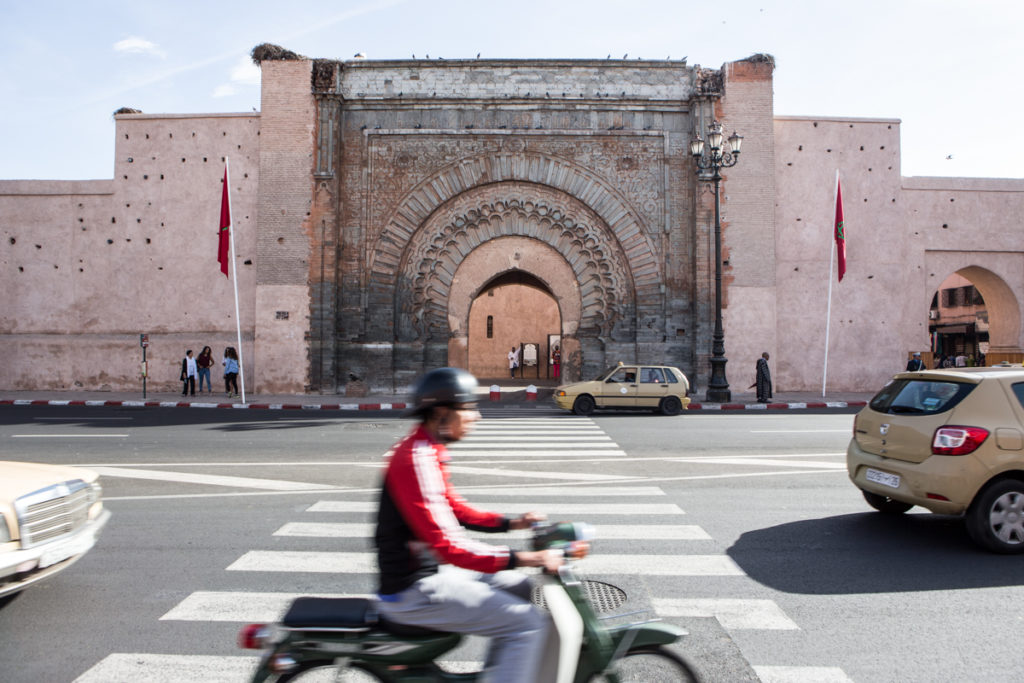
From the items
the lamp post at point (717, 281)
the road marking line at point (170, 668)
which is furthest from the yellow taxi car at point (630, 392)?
the road marking line at point (170, 668)

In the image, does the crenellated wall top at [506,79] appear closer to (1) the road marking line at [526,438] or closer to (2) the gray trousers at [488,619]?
(1) the road marking line at [526,438]

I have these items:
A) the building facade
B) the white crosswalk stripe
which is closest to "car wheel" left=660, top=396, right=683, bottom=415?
the building facade

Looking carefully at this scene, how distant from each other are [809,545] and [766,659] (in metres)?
2.39

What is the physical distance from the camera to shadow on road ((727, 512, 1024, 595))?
16.3 feet

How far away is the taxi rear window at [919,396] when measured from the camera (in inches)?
238

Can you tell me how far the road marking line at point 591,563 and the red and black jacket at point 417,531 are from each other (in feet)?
8.25

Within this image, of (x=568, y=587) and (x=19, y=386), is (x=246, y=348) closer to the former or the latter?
(x=19, y=386)

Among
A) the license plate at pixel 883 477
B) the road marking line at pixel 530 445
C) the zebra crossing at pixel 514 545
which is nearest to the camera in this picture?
the zebra crossing at pixel 514 545

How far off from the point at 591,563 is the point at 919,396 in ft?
Answer: 10.7

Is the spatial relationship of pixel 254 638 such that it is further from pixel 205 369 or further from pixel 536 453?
pixel 205 369

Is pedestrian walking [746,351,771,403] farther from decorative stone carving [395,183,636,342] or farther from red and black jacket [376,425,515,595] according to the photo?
red and black jacket [376,425,515,595]

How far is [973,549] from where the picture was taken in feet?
19.1

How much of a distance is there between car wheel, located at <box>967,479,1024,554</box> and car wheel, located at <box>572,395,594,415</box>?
37.4ft

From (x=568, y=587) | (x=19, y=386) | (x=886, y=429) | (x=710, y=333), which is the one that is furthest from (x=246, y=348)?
(x=568, y=587)
